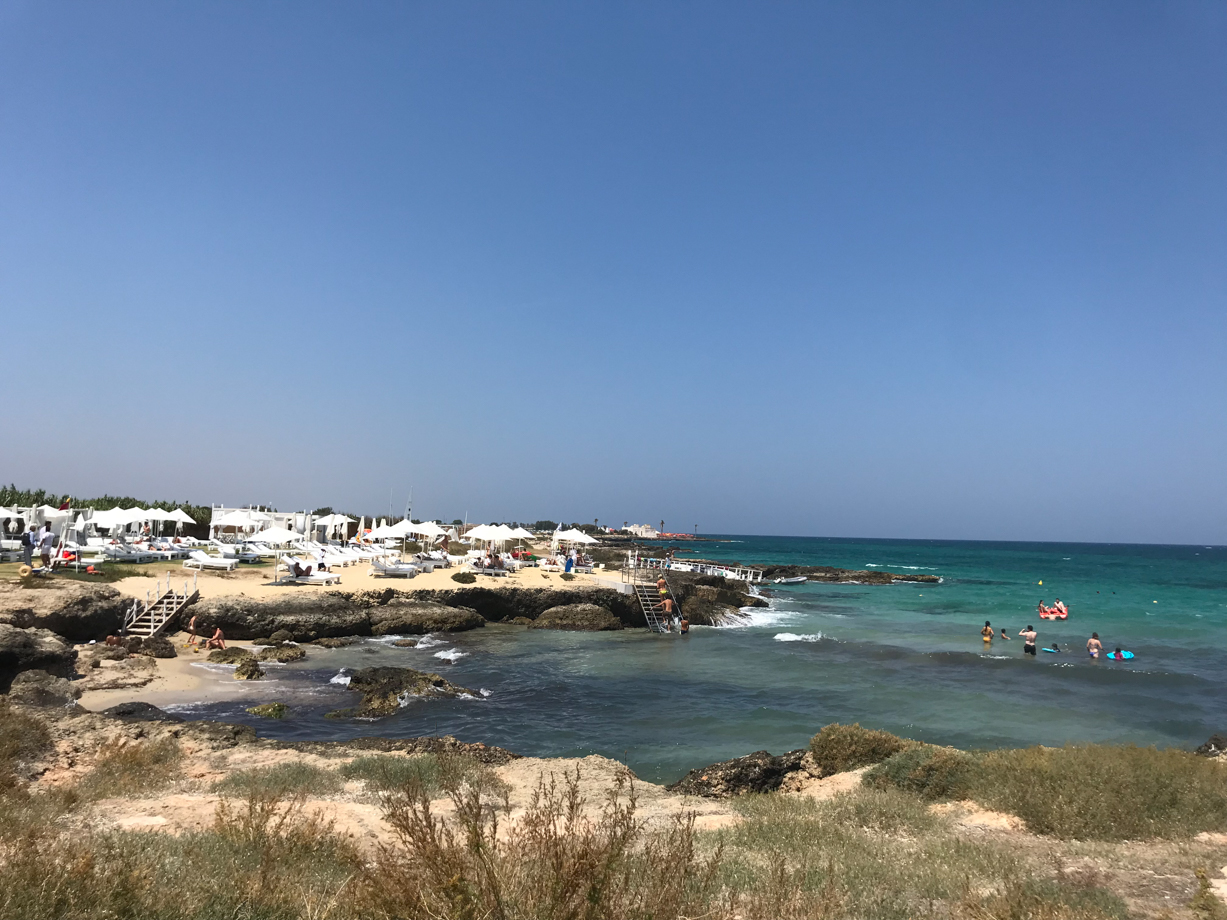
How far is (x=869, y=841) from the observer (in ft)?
22.5

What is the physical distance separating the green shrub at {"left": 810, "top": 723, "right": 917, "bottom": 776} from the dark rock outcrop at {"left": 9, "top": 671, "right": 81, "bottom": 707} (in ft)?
42.7

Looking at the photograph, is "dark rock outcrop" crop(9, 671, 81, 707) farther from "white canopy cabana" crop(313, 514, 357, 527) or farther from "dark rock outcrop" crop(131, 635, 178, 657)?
"white canopy cabana" crop(313, 514, 357, 527)

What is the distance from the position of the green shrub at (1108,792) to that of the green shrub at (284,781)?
26.7ft

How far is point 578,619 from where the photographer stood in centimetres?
3020

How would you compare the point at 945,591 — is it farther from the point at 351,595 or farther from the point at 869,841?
the point at 869,841

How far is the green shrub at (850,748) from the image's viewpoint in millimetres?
11180

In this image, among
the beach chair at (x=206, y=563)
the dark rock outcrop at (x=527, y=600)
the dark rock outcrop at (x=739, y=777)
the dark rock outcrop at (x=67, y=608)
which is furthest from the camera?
the dark rock outcrop at (x=527, y=600)

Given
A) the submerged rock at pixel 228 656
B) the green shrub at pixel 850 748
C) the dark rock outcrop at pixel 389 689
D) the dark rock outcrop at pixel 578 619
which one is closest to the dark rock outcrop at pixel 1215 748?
the green shrub at pixel 850 748

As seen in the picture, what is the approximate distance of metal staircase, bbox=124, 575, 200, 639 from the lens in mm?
19281

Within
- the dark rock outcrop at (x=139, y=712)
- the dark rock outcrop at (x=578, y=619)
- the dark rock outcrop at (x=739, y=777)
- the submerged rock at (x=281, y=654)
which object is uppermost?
the dark rock outcrop at (x=739, y=777)

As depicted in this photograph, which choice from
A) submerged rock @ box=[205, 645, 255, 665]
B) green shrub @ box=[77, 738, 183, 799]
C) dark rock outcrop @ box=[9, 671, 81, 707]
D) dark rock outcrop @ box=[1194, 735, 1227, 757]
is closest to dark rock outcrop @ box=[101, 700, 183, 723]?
dark rock outcrop @ box=[9, 671, 81, 707]

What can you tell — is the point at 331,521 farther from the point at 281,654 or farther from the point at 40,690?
the point at 40,690

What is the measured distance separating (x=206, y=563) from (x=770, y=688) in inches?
845

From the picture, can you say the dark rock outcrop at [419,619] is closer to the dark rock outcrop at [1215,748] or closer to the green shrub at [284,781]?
the green shrub at [284,781]
